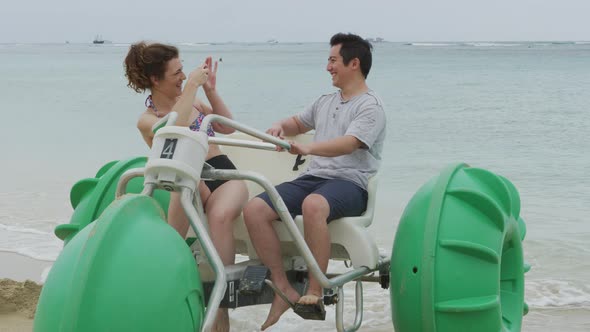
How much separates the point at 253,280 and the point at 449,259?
73cm

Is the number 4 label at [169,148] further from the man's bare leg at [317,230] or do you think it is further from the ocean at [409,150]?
the ocean at [409,150]

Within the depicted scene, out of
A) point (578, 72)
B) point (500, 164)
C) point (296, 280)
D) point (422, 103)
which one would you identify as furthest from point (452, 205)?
point (578, 72)

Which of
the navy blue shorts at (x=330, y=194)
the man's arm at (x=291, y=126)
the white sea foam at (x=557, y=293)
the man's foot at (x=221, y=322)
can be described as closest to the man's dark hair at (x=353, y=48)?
the man's arm at (x=291, y=126)

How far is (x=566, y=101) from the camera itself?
20.4m

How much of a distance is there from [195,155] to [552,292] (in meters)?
3.73

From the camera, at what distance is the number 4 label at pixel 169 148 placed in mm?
2855

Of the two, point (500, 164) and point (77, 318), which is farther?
point (500, 164)

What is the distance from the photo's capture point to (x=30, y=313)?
4762 mm

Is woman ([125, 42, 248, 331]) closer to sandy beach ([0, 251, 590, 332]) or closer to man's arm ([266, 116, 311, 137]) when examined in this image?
man's arm ([266, 116, 311, 137])

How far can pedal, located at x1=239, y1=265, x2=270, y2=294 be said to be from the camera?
328cm

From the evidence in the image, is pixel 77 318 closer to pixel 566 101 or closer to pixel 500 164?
pixel 500 164

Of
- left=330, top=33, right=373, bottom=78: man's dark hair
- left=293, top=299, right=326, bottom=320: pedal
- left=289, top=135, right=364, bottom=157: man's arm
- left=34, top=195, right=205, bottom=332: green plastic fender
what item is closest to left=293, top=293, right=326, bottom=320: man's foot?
left=293, top=299, right=326, bottom=320: pedal

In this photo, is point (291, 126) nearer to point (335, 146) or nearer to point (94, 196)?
point (335, 146)

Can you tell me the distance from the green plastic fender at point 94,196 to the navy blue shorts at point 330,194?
0.54 m
